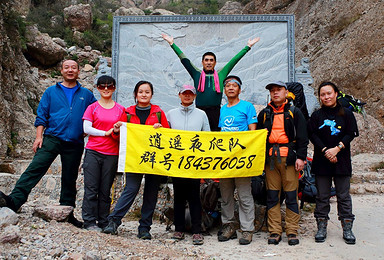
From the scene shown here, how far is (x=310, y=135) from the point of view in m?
3.94

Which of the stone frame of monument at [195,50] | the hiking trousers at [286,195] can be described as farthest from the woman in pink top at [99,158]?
the stone frame of monument at [195,50]

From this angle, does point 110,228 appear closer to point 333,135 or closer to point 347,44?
point 333,135

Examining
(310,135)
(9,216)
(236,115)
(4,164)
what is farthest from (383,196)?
(4,164)

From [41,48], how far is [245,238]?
1894cm

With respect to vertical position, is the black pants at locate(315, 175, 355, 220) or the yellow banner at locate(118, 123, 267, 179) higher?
the yellow banner at locate(118, 123, 267, 179)

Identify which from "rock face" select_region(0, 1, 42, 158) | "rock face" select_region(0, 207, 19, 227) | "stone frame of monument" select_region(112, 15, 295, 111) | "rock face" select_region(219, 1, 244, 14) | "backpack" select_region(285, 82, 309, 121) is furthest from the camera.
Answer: "rock face" select_region(219, 1, 244, 14)

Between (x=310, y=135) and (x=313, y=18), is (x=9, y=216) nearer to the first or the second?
(x=310, y=135)

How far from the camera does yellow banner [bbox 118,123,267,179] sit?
3879 mm

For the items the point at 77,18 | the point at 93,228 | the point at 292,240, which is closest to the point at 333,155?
the point at 292,240

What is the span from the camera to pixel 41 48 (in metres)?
19.2

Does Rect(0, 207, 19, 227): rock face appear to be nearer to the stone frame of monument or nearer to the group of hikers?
the group of hikers

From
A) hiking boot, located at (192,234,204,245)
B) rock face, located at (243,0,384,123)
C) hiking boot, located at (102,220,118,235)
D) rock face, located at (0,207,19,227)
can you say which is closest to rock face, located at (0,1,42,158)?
rock face, located at (0,207,19,227)

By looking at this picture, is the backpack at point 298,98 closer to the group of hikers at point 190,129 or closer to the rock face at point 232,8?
the group of hikers at point 190,129

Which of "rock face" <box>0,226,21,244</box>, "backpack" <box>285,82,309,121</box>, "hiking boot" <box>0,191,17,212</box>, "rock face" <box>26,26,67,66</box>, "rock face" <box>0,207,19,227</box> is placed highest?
"rock face" <box>26,26,67,66</box>
